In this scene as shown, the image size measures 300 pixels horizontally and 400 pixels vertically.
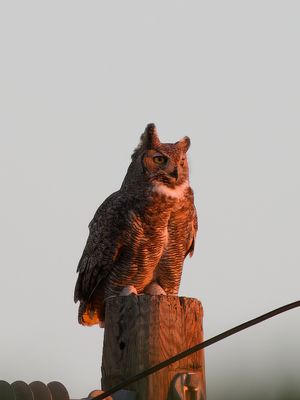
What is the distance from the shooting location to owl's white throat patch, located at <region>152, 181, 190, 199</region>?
6523 millimetres

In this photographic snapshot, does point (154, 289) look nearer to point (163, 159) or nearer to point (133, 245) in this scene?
point (133, 245)

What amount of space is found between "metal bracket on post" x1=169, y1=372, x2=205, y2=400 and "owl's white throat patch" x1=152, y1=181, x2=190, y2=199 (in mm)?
2881

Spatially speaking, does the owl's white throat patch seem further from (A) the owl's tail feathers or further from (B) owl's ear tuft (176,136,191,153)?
(A) the owl's tail feathers

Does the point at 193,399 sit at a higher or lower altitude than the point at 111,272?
lower

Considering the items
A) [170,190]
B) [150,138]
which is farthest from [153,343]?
[150,138]

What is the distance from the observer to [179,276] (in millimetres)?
6676

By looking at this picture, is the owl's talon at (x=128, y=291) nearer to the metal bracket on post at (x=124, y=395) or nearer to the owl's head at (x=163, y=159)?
the owl's head at (x=163, y=159)

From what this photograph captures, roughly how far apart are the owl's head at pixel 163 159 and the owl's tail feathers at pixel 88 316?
3.14 feet

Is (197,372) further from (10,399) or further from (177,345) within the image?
(10,399)

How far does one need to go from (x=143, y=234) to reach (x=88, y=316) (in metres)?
0.65

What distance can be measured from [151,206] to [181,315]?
103 inches

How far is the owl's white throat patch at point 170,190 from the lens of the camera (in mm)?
6523

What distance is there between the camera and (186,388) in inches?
145

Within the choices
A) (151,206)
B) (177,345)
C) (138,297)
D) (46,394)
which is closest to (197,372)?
(177,345)
